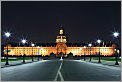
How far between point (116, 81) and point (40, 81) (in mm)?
3962

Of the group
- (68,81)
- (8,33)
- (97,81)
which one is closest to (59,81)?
(68,81)

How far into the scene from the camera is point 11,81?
643 inches

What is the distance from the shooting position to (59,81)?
1591cm

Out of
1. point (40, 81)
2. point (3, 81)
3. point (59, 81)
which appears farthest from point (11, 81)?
point (59, 81)

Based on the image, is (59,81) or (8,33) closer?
(59,81)

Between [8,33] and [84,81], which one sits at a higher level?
[8,33]

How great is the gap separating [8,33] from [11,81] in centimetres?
3059

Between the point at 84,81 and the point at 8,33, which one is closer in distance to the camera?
the point at 84,81

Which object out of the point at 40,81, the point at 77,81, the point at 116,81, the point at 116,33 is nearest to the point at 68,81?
the point at 77,81

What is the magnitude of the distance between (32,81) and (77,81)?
7.72 feet

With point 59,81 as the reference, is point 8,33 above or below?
above

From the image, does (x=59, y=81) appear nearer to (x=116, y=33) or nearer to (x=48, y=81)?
(x=48, y=81)

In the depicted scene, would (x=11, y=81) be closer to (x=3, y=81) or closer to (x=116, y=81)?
(x=3, y=81)

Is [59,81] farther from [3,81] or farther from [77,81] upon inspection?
[3,81]
